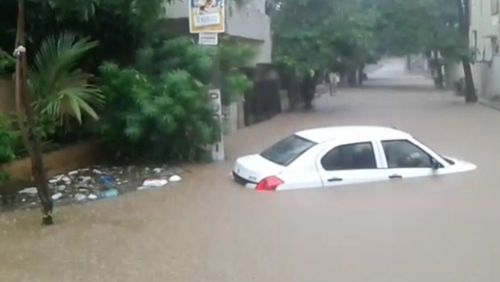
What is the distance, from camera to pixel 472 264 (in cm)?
827

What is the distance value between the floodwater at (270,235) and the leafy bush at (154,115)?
1.16 metres

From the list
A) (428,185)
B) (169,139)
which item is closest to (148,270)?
(428,185)

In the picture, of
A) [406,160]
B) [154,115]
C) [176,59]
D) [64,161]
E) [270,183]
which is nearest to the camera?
[270,183]

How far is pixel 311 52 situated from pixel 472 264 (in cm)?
2405

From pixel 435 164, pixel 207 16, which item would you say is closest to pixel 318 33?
pixel 207 16

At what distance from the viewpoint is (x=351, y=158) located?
12289 mm

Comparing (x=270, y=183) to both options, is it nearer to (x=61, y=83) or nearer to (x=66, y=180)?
(x=66, y=180)

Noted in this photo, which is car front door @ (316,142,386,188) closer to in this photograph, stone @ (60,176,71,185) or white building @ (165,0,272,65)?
stone @ (60,176,71,185)

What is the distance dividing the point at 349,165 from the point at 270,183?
3.89 feet

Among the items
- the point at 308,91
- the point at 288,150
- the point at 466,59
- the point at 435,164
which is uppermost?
the point at 466,59

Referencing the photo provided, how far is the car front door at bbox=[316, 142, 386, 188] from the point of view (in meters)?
12.1

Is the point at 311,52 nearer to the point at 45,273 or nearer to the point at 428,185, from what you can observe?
the point at 428,185

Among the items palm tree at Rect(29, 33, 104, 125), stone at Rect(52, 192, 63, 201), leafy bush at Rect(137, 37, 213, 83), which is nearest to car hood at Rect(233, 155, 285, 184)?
palm tree at Rect(29, 33, 104, 125)

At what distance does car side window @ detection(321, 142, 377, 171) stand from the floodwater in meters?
0.37
